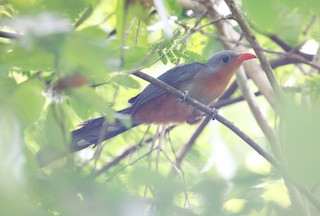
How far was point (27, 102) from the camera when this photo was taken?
3.95 feet

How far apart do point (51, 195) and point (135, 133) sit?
3538mm

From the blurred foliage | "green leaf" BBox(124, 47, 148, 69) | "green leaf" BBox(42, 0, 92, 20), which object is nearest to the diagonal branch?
"green leaf" BBox(124, 47, 148, 69)

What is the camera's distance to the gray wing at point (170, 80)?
372 cm

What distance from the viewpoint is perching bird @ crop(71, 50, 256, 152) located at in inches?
148

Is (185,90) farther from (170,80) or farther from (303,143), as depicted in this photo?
(303,143)

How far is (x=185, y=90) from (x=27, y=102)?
8.70ft

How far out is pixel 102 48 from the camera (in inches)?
41.8

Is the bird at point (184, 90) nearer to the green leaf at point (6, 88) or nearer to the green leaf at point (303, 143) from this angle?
the green leaf at point (6, 88)

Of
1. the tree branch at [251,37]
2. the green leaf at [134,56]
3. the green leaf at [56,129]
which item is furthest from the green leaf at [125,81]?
the tree branch at [251,37]

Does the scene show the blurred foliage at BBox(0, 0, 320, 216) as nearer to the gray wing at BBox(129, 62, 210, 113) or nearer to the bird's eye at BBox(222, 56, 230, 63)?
the gray wing at BBox(129, 62, 210, 113)

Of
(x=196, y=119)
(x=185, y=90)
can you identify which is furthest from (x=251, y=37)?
(x=196, y=119)

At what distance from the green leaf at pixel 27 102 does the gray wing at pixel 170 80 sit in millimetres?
2455

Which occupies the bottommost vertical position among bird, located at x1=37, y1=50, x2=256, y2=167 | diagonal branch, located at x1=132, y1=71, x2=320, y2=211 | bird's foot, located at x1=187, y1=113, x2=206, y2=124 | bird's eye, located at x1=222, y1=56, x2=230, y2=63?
diagonal branch, located at x1=132, y1=71, x2=320, y2=211

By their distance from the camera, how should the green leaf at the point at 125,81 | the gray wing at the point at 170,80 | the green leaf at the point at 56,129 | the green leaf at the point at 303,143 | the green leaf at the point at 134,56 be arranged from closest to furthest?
the green leaf at the point at 303,143 → the green leaf at the point at 56,129 → the green leaf at the point at 134,56 → the green leaf at the point at 125,81 → the gray wing at the point at 170,80
